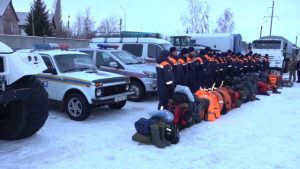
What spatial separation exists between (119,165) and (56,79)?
3.74 meters

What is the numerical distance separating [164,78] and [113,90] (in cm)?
147

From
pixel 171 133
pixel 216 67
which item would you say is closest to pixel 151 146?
pixel 171 133

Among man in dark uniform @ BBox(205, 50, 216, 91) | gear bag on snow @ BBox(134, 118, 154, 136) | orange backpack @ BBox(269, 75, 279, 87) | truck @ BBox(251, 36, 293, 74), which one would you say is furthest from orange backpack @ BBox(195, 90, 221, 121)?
truck @ BBox(251, 36, 293, 74)

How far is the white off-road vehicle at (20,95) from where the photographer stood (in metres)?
4.11

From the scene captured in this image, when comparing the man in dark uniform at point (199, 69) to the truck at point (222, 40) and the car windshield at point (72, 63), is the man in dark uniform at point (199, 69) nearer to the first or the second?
the car windshield at point (72, 63)

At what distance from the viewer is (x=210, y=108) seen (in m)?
7.22

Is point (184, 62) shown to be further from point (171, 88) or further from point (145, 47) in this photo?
point (145, 47)

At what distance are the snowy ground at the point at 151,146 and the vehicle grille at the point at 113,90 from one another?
677 millimetres

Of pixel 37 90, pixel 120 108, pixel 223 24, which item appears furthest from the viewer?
pixel 223 24

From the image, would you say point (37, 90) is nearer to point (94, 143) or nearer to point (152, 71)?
point (94, 143)

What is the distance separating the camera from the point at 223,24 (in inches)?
1594

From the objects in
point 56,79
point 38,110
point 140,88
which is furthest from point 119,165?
point 140,88

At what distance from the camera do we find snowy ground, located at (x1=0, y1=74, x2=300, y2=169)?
447cm

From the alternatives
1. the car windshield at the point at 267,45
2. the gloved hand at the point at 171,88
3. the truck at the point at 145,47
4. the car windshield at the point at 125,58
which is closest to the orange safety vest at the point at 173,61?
the gloved hand at the point at 171,88
